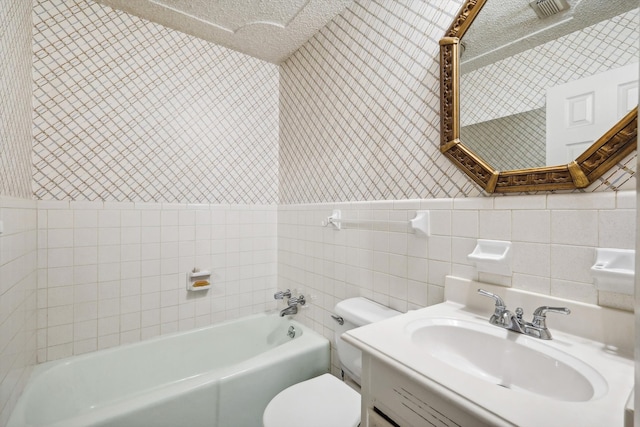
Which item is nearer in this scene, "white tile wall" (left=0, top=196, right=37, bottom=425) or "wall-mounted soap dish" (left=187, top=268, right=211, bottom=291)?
"white tile wall" (left=0, top=196, right=37, bottom=425)

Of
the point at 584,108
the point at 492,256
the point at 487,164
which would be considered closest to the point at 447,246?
the point at 492,256

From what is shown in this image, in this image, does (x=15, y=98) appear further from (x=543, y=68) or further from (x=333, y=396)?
(x=543, y=68)

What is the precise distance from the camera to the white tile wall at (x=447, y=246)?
0.84m

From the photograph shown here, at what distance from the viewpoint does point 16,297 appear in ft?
3.91

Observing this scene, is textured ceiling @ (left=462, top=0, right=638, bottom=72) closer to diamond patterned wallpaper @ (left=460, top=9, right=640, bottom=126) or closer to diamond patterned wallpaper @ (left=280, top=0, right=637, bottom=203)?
diamond patterned wallpaper @ (left=460, top=9, right=640, bottom=126)

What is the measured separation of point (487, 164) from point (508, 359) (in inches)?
25.7

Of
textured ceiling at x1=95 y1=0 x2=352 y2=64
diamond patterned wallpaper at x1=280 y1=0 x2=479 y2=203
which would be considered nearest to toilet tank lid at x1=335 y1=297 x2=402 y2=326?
diamond patterned wallpaper at x1=280 y1=0 x2=479 y2=203

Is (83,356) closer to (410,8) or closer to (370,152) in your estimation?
(370,152)

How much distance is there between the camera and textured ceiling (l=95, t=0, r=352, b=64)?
1.71 meters

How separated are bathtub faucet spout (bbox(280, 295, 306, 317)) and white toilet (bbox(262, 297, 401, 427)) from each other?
0.52 m

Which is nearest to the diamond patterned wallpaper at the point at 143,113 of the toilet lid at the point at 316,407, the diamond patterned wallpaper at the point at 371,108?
the diamond patterned wallpaper at the point at 371,108

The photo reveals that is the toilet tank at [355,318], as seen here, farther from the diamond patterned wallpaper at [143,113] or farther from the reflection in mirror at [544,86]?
the diamond patterned wallpaper at [143,113]

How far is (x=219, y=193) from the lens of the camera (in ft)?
7.00

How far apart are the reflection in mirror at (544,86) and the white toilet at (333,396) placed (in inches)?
33.9
